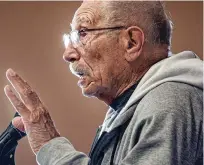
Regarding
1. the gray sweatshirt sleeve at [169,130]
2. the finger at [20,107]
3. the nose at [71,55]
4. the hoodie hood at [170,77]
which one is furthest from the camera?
the nose at [71,55]

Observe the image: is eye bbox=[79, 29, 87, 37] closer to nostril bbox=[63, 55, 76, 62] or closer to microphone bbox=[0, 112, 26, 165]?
nostril bbox=[63, 55, 76, 62]

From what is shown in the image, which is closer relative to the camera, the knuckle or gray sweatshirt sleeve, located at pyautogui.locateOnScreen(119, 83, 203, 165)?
gray sweatshirt sleeve, located at pyautogui.locateOnScreen(119, 83, 203, 165)

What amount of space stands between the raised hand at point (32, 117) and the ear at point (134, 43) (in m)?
0.25

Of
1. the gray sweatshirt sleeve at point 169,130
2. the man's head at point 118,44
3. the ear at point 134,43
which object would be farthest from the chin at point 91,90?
the gray sweatshirt sleeve at point 169,130

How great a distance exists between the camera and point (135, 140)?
0.69m

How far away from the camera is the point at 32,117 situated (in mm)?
833

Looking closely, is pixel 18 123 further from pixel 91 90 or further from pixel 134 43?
pixel 134 43

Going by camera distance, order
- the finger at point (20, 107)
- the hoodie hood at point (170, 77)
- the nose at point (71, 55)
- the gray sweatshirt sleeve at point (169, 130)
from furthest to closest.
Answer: the nose at point (71, 55) < the finger at point (20, 107) < the hoodie hood at point (170, 77) < the gray sweatshirt sleeve at point (169, 130)

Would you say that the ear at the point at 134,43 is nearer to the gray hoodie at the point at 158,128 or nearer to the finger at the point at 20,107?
the gray hoodie at the point at 158,128

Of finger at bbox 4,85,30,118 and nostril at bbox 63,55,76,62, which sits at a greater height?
nostril at bbox 63,55,76,62

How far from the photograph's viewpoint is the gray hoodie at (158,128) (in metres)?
0.64

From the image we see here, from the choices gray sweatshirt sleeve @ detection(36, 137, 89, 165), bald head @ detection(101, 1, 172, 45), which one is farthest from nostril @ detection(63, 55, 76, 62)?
gray sweatshirt sleeve @ detection(36, 137, 89, 165)

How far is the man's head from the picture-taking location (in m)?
0.91

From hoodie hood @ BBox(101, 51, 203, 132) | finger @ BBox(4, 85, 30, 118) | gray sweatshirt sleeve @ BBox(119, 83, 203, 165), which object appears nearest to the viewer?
gray sweatshirt sleeve @ BBox(119, 83, 203, 165)
